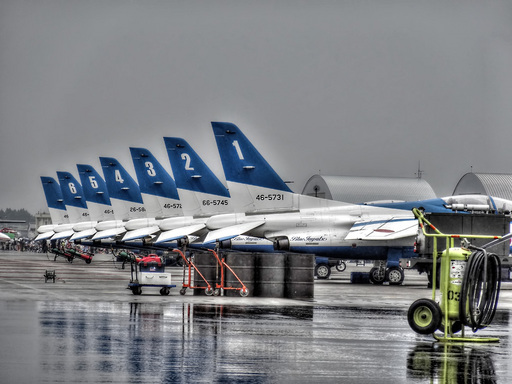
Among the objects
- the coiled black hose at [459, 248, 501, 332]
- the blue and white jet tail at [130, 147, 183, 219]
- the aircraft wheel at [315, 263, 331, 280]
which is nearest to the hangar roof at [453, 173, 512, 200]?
the blue and white jet tail at [130, 147, 183, 219]

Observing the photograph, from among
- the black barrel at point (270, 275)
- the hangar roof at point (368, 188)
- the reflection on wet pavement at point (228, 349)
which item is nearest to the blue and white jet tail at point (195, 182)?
the black barrel at point (270, 275)

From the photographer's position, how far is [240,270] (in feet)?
82.4

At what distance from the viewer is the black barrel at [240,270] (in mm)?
25016

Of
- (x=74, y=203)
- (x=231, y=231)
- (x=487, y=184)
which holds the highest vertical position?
(x=487, y=184)

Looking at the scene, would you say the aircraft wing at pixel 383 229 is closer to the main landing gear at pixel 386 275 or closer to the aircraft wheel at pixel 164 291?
the main landing gear at pixel 386 275

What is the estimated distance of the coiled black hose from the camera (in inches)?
531

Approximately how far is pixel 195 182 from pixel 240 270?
842 inches

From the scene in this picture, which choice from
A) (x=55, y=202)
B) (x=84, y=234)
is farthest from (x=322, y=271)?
(x=55, y=202)

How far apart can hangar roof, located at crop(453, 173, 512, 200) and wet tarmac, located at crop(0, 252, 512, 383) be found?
44809 mm

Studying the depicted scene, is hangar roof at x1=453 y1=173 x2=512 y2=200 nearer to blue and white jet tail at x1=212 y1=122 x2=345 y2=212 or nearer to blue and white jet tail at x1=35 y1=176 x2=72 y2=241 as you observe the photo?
blue and white jet tail at x1=212 y1=122 x2=345 y2=212

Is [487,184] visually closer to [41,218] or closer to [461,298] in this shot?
[461,298]

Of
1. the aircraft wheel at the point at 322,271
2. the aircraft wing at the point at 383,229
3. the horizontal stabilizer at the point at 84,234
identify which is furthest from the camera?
the horizontal stabilizer at the point at 84,234

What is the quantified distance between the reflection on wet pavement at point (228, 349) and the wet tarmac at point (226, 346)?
1 centimetres

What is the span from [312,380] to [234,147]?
26638 millimetres
